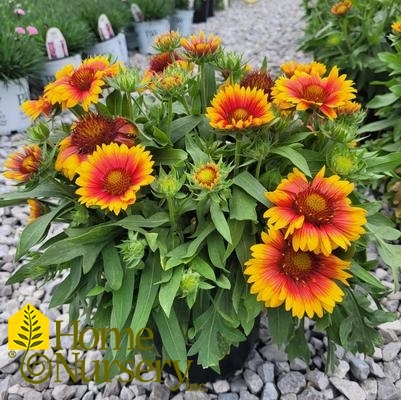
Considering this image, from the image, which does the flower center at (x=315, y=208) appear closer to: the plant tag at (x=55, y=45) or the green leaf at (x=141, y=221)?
the green leaf at (x=141, y=221)

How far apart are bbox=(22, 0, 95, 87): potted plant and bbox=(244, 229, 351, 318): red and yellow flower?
2195 mm

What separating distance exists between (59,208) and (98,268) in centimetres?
15

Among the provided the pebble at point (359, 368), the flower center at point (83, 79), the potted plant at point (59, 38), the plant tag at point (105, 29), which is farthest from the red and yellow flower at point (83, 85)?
the plant tag at point (105, 29)

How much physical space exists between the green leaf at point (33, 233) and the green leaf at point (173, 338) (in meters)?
0.29

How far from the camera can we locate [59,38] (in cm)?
273

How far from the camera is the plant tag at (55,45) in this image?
2.69m

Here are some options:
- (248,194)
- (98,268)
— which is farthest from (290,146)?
(98,268)

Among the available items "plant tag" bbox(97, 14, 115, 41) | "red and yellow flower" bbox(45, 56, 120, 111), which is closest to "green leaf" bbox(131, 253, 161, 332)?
"red and yellow flower" bbox(45, 56, 120, 111)

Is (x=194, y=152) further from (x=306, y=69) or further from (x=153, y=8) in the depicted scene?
(x=153, y=8)

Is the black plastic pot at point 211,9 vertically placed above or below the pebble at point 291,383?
below

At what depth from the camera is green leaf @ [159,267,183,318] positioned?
0.88m

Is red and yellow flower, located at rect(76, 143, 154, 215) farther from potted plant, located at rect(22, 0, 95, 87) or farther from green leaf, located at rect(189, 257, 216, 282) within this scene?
potted plant, located at rect(22, 0, 95, 87)

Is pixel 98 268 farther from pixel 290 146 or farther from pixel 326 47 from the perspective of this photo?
pixel 326 47

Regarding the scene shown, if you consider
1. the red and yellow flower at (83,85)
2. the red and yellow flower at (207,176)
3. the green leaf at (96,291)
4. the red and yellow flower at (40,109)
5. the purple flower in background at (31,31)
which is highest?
the red and yellow flower at (83,85)
